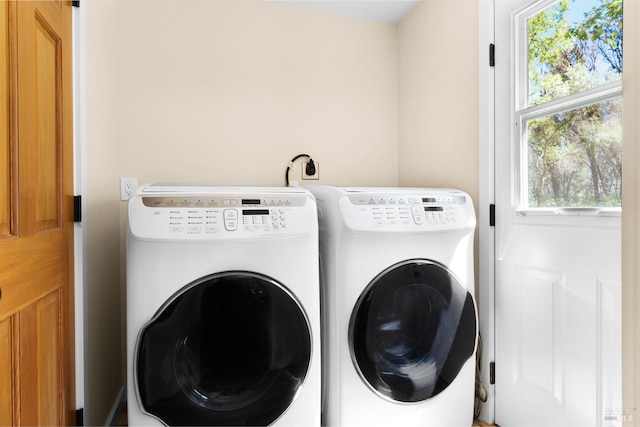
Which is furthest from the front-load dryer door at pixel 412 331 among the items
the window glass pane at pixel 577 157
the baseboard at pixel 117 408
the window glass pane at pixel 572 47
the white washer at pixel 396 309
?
the baseboard at pixel 117 408

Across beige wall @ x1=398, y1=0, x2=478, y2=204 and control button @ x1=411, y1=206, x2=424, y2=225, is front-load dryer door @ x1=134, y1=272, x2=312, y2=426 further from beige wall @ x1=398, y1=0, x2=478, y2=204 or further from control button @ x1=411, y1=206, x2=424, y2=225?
beige wall @ x1=398, y1=0, x2=478, y2=204

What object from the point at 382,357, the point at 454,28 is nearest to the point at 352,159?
the point at 454,28

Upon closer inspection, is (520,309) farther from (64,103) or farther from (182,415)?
(64,103)

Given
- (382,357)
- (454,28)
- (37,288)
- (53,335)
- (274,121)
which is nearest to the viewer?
(37,288)

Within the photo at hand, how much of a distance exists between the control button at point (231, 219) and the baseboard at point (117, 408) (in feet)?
3.77

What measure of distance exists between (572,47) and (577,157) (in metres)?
0.41

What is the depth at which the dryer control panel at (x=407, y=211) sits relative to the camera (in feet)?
4.45

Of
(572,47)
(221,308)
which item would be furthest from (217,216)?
(572,47)

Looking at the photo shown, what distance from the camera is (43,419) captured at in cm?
102

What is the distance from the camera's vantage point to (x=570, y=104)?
4.28ft

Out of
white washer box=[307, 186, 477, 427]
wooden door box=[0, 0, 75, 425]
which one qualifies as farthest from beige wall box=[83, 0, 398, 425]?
white washer box=[307, 186, 477, 427]

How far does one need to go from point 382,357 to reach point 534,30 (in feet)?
4.75

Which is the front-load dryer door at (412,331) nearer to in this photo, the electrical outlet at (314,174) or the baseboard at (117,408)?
the electrical outlet at (314,174)

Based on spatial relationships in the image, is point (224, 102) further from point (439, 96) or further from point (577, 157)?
point (577, 157)
